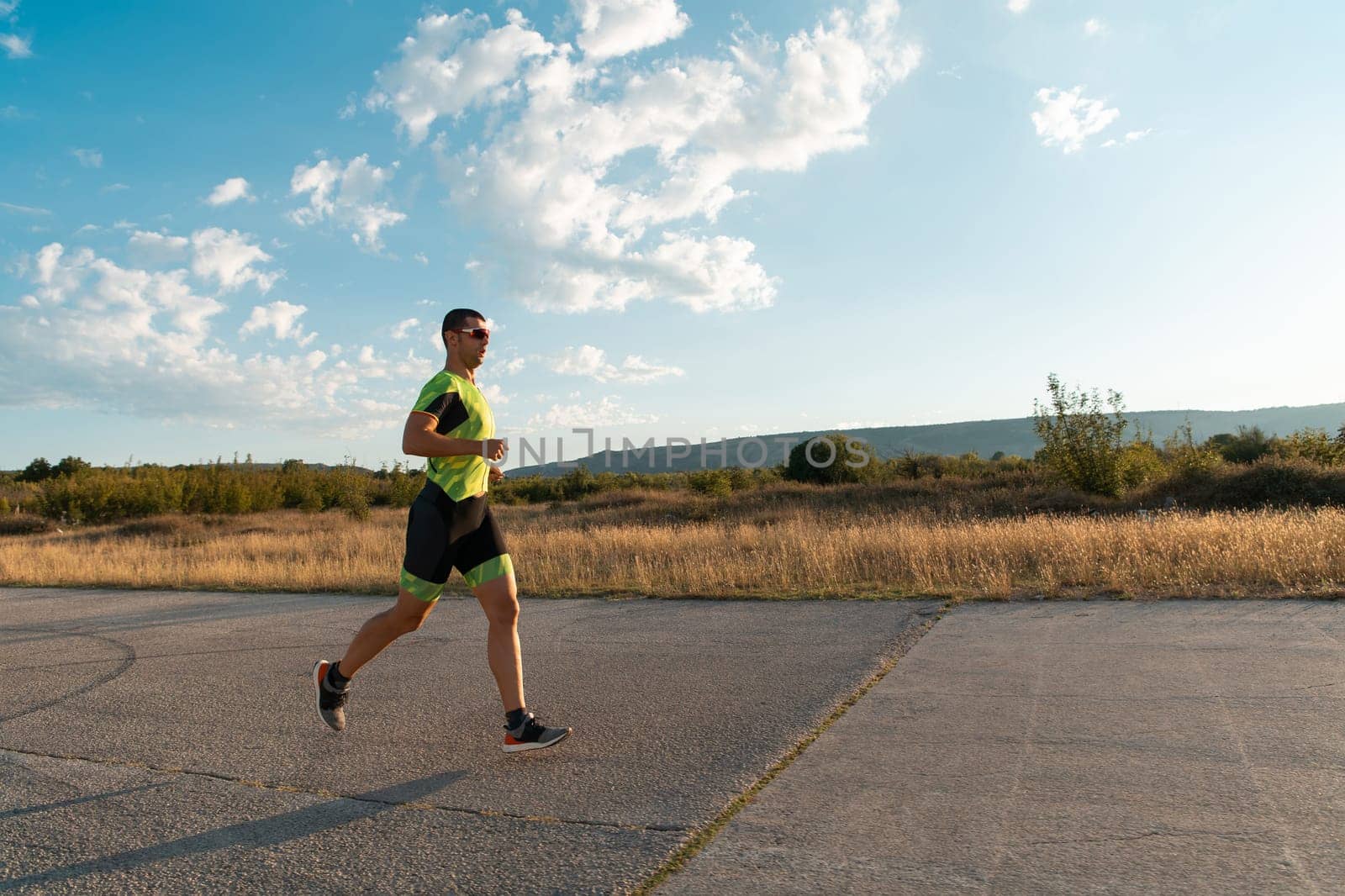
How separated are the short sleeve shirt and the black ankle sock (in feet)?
3.78

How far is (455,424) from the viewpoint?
4.20 meters

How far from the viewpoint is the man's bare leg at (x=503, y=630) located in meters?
4.14

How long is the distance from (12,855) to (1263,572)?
9056mm

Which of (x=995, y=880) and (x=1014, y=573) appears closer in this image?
(x=995, y=880)

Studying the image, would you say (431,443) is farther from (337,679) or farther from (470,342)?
(337,679)

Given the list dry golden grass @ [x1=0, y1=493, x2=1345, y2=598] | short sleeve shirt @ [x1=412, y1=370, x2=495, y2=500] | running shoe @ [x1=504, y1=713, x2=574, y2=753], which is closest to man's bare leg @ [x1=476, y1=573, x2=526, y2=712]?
running shoe @ [x1=504, y1=713, x2=574, y2=753]

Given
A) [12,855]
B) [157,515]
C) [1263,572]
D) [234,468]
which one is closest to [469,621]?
[12,855]

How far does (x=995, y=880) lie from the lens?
2.58 metres

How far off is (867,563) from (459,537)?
7.24 m

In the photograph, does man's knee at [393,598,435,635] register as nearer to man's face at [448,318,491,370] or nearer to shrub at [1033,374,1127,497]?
man's face at [448,318,491,370]

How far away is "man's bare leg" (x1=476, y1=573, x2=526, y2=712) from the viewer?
414 centimetres

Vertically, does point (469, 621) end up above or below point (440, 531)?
below

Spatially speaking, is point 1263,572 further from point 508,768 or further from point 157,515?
point 157,515

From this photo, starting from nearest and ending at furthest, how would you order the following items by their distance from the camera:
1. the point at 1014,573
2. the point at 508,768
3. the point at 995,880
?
the point at 995,880, the point at 508,768, the point at 1014,573
